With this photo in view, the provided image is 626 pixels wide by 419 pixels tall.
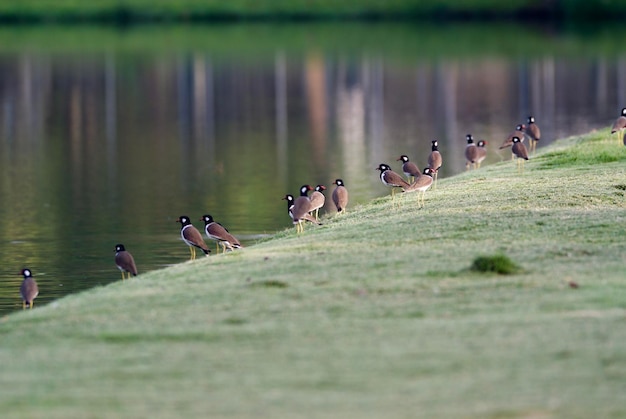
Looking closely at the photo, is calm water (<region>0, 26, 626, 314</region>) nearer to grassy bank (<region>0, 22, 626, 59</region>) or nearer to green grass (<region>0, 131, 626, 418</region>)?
grassy bank (<region>0, 22, 626, 59</region>)

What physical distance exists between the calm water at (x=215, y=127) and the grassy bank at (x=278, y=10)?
14005 mm

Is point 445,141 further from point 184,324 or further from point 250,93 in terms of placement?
point 184,324

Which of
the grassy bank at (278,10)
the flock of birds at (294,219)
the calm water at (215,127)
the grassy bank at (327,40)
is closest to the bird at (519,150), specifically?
the flock of birds at (294,219)

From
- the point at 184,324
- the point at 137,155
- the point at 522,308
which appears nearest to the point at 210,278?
the point at 184,324

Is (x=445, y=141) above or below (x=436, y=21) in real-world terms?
below

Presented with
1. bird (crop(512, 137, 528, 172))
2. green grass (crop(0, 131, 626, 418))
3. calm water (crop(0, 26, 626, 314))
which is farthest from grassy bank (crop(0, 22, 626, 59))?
green grass (crop(0, 131, 626, 418))

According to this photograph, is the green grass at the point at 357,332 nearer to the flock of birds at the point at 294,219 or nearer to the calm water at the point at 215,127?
the flock of birds at the point at 294,219

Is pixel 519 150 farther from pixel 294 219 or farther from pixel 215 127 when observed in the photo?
pixel 215 127

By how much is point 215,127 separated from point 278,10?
43578 mm

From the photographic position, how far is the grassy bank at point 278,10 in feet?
272

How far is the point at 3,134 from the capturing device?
4066 centimetres

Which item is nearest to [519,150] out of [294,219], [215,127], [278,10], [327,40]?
[294,219]

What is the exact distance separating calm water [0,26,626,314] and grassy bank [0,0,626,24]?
14005mm

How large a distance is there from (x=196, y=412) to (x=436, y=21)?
76580mm
